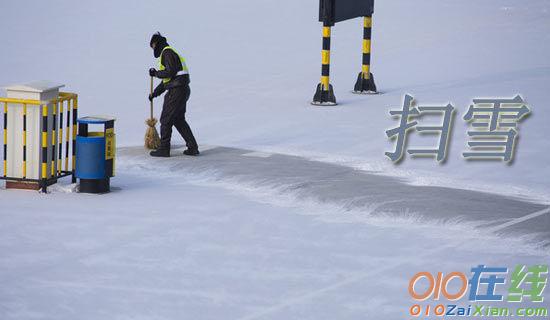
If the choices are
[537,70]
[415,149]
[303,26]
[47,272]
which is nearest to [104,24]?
[303,26]

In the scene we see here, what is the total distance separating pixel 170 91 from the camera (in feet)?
52.7

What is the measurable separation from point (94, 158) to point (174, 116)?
2.13 meters

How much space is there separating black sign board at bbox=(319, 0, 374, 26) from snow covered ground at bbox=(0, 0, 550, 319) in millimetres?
1536

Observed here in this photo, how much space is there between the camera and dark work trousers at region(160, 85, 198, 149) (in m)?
15.9

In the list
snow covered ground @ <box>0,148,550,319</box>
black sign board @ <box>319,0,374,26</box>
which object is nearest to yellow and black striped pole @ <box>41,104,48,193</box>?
snow covered ground @ <box>0,148,550,319</box>

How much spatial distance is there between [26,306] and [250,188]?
492cm

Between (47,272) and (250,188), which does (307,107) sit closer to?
(250,188)

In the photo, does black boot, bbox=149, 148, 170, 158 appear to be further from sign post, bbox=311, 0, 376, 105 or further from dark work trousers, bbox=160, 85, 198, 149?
sign post, bbox=311, 0, 376, 105

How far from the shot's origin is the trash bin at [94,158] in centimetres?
1402

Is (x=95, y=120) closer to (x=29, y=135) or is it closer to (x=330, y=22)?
(x=29, y=135)

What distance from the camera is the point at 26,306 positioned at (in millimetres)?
9953

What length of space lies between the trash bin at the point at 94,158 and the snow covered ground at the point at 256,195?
215 mm

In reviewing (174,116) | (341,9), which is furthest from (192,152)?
(341,9)

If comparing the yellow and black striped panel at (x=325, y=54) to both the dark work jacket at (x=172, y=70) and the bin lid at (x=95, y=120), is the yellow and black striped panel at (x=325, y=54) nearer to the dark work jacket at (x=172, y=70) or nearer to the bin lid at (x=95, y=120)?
the dark work jacket at (x=172, y=70)
